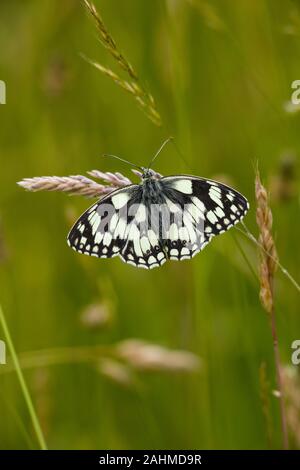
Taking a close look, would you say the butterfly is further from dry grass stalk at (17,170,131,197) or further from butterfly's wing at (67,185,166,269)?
dry grass stalk at (17,170,131,197)

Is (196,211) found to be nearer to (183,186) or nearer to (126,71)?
(183,186)

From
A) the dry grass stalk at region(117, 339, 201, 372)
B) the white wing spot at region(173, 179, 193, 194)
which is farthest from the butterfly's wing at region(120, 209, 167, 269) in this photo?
the dry grass stalk at region(117, 339, 201, 372)

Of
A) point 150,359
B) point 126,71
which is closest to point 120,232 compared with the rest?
point 150,359

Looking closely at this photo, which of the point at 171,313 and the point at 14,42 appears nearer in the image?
the point at 171,313

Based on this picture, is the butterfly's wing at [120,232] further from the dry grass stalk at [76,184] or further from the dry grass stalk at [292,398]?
the dry grass stalk at [292,398]

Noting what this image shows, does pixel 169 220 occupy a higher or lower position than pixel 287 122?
lower

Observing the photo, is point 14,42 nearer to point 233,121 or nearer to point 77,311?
point 233,121

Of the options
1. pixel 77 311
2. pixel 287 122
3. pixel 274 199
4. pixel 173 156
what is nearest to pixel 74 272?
pixel 77 311
